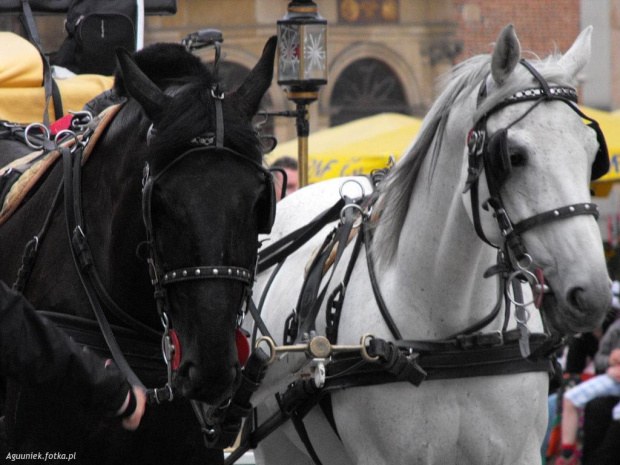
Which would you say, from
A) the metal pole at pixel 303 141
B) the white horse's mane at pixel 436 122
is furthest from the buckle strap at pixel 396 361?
the metal pole at pixel 303 141

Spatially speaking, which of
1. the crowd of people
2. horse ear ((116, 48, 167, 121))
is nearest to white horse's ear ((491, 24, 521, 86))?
horse ear ((116, 48, 167, 121))

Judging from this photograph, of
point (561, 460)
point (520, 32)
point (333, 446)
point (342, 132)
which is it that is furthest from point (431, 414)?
point (520, 32)

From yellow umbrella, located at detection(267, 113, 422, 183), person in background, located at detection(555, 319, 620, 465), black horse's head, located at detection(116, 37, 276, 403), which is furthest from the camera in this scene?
yellow umbrella, located at detection(267, 113, 422, 183)

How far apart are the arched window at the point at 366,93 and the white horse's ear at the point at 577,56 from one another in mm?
17041

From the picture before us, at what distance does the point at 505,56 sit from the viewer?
131 inches

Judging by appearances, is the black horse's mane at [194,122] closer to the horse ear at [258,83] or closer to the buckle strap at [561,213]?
→ the horse ear at [258,83]

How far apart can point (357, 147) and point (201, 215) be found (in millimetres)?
8488

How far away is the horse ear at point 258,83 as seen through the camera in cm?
302

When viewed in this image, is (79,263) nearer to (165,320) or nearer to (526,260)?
(165,320)

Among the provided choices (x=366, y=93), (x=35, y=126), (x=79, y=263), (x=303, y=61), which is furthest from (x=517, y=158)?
(x=366, y=93)

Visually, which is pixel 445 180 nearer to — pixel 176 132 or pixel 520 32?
pixel 176 132

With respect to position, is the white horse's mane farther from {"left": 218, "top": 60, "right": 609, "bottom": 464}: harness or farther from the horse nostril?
the horse nostril

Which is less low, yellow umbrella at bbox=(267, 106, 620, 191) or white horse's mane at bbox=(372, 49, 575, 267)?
white horse's mane at bbox=(372, 49, 575, 267)

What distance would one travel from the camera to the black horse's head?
279cm
